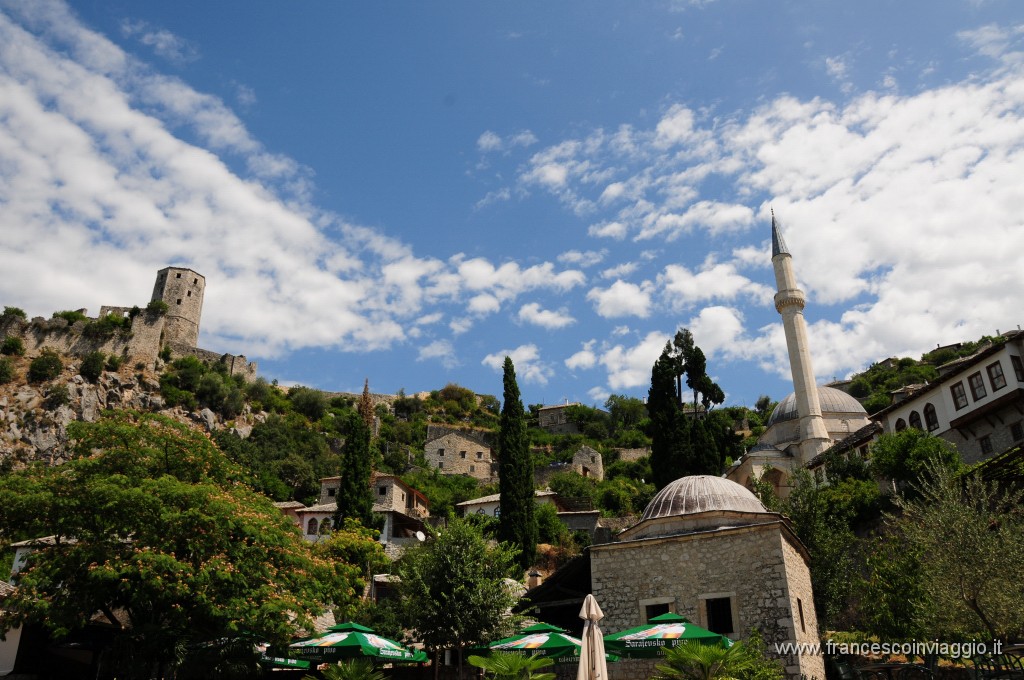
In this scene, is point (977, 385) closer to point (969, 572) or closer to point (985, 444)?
point (985, 444)

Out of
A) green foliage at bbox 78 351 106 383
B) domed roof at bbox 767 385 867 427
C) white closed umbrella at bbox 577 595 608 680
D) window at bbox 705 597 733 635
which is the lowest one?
white closed umbrella at bbox 577 595 608 680

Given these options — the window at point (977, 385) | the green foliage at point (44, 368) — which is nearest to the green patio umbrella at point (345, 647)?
the window at point (977, 385)

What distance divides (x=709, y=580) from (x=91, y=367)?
53.2 meters

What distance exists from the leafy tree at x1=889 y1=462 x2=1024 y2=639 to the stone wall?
2.67 metres

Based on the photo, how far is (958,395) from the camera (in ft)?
92.0

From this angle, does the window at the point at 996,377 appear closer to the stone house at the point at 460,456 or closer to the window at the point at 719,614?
the window at the point at 719,614

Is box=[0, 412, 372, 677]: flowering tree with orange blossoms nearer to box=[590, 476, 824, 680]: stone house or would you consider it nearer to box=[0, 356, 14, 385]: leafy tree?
box=[590, 476, 824, 680]: stone house

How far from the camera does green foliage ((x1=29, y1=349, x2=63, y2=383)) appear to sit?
50.8 meters

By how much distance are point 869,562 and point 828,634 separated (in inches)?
87.2

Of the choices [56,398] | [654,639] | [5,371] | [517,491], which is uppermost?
[5,371]

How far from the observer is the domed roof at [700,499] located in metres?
16.5

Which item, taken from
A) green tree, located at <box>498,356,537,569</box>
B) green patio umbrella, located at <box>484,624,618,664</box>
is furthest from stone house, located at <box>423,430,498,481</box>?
green patio umbrella, located at <box>484,624,618,664</box>

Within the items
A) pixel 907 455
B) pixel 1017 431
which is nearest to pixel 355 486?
pixel 907 455

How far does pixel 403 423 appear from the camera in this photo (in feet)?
232
